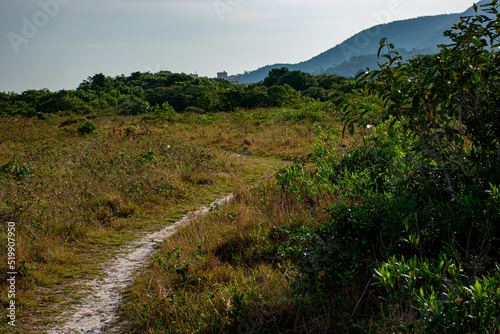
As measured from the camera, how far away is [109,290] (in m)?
4.07

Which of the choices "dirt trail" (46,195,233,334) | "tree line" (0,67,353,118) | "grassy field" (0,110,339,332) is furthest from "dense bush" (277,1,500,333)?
"tree line" (0,67,353,118)

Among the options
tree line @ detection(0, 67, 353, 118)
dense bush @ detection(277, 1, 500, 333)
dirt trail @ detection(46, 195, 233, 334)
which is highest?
tree line @ detection(0, 67, 353, 118)

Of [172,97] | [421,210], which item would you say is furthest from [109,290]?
[172,97]

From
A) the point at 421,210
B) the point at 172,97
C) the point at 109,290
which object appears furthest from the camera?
the point at 172,97

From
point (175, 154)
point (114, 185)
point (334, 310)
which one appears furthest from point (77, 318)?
point (175, 154)

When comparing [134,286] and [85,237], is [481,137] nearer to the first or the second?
[134,286]

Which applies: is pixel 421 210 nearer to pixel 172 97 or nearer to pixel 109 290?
pixel 109 290

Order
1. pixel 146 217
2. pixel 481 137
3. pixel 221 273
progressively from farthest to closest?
pixel 146 217, pixel 221 273, pixel 481 137

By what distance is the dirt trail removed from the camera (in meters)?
3.40

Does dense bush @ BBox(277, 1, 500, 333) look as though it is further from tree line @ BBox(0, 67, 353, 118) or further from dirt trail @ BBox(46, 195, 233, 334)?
tree line @ BBox(0, 67, 353, 118)

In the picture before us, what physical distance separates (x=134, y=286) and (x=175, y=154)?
6663 mm

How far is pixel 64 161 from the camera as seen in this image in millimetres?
9906

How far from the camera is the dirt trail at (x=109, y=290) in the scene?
3398 mm

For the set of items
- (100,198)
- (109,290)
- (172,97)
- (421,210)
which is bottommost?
(109,290)
